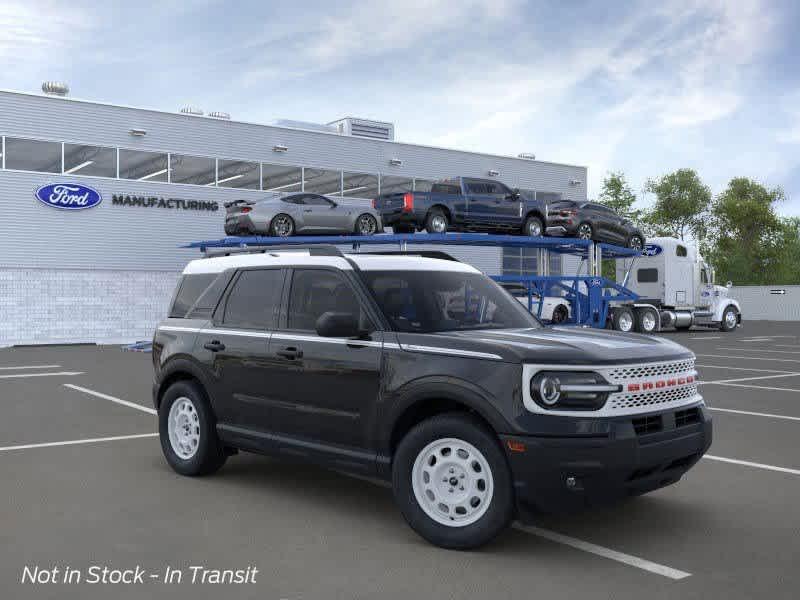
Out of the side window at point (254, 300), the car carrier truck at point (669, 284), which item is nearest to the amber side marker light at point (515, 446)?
the side window at point (254, 300)

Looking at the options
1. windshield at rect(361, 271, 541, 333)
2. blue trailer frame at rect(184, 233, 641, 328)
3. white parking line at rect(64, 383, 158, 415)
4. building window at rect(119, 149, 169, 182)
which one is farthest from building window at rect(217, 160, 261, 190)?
windshield at rect(361, 271, 541, 333)

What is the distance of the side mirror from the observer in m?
5.62

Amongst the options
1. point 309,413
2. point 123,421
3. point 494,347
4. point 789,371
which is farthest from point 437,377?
point 789,371

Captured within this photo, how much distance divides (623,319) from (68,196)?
65.6 ft

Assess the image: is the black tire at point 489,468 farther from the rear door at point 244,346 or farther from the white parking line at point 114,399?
the white parking line at point 114,399

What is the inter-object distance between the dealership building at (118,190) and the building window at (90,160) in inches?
1.4

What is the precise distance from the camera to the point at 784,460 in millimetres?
7832

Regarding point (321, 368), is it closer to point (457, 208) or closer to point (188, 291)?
point (188, 291)

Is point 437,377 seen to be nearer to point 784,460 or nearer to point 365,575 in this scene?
point 365,575

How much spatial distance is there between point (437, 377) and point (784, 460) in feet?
14.0

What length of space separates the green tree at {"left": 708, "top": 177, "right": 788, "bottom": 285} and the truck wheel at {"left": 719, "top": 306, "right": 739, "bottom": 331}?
132 feet

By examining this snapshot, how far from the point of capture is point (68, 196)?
29.7 metres

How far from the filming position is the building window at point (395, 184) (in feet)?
121

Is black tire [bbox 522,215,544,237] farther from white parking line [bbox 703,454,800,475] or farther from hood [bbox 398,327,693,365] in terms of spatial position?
hood [bbox 398,327,693,365]
